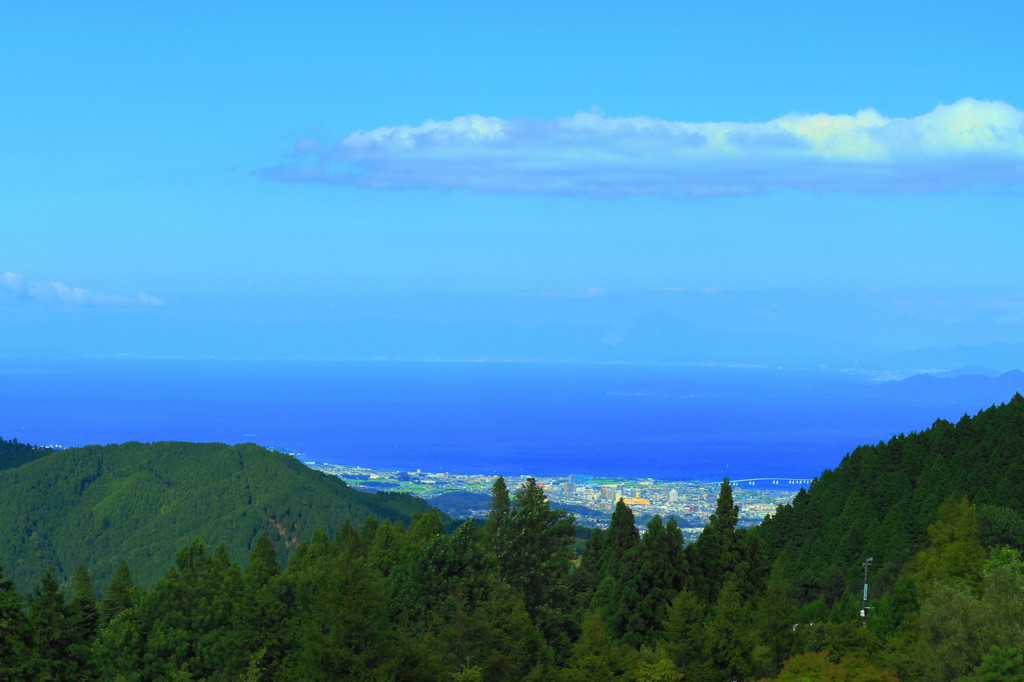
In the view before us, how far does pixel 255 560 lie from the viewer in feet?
177

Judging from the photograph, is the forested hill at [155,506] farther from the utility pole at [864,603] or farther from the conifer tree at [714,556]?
the conifer tree at [714,556]

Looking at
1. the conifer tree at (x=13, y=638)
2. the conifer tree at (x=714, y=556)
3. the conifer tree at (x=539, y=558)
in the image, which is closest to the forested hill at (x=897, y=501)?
the conifer tree at (x=714, y=556)

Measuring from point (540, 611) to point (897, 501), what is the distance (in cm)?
3366

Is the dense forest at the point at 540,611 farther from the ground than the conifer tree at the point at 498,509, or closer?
closer

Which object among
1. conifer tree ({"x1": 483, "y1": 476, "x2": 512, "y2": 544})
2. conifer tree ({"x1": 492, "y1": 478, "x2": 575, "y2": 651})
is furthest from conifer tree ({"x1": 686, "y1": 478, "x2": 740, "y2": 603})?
conifer tree ({"x1": 483, "y1": 476, "x2": 512, "y2": 544})

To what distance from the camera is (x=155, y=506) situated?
556 feet

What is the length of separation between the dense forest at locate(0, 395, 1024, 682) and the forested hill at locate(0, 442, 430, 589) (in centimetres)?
8900

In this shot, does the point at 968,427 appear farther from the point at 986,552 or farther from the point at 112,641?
the point at 112,641

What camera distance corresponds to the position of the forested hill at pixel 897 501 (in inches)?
2596

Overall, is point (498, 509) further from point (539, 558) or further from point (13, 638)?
point (13, 638)

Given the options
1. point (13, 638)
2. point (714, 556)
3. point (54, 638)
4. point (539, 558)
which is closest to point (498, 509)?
point (539, 558)

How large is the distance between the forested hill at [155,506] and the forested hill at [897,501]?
75.1 metres

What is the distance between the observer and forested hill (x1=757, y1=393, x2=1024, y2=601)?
6594 centimetres

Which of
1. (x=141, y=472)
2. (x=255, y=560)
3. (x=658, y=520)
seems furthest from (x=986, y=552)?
(x=141, y=472)
